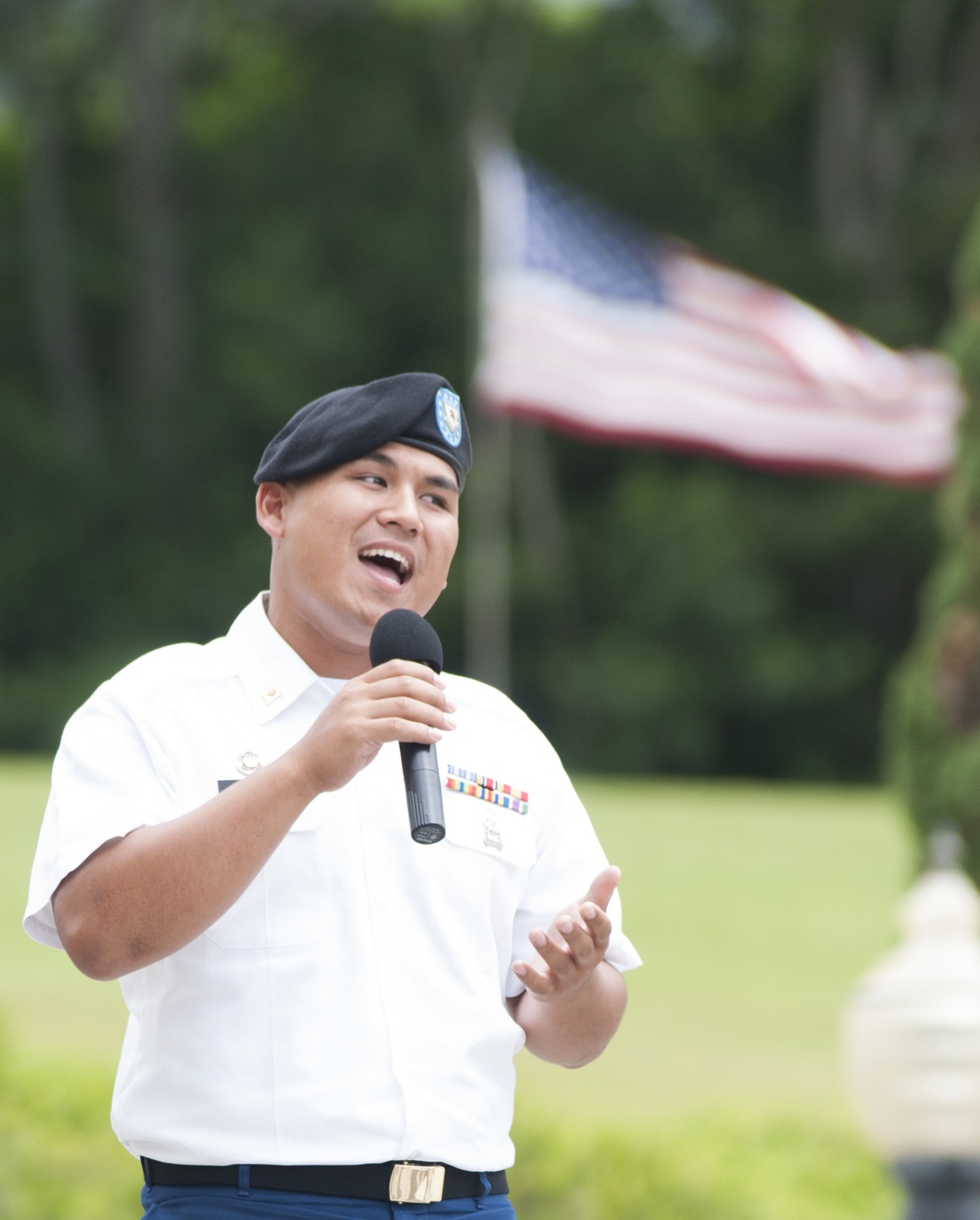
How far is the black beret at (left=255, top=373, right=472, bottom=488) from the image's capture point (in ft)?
7.22

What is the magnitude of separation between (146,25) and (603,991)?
78.4 feet

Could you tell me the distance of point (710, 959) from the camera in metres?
9.18

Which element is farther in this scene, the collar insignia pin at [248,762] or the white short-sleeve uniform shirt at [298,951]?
the collar insignia pin at [248,762]

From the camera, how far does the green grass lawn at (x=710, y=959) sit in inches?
280

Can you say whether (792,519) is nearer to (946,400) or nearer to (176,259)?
(176,259)

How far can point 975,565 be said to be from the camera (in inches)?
313

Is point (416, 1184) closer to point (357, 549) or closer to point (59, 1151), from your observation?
point (357, 549)

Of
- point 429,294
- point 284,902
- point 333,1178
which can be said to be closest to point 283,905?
point 284,902

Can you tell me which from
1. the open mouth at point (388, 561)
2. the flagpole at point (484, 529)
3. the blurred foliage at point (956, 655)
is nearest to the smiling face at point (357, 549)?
the open mouth at point (388, 561)

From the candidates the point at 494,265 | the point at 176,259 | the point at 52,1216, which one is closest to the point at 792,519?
the point at 176,259

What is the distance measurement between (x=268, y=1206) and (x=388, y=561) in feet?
2.24

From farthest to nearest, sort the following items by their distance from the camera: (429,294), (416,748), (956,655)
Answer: (429,294)
(956,655)
(416,748)

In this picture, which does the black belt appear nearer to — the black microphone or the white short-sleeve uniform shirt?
the white short-sleeve uniform shirt

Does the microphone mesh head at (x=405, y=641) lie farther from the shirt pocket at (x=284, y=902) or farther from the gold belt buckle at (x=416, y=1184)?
the gold belt buckle at (x=416, y=1184)
